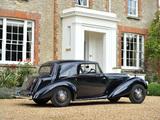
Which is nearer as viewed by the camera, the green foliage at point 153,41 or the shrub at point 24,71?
the shrub at point 24,71

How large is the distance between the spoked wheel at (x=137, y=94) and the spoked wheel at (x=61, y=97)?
85.8 inches

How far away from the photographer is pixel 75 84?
29.2 feet

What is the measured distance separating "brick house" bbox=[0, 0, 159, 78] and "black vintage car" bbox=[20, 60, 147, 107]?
17.2 feet

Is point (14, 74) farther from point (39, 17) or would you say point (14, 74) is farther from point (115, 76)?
point (115, 76)

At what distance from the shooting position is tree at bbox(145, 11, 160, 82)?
18478mm

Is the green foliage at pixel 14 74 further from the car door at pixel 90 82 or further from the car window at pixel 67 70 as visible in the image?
the car door at pixel 90 82

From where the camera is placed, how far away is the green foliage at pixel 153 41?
18453 mm

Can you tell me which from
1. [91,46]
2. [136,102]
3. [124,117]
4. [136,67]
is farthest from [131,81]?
[136,67]

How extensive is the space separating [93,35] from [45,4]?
354 cm

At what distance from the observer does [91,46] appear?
56.9ft

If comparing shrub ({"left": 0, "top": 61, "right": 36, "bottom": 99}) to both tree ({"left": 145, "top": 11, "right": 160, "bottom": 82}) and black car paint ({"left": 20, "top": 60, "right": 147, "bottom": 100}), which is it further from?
tree ({"left": 145, "top": 11, "right": 160, "bottom": 82})

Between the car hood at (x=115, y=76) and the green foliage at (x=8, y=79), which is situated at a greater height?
the car hood at (x=115, y=76)

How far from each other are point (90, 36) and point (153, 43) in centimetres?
404

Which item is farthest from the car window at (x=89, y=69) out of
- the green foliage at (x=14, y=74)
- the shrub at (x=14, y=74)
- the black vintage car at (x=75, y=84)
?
the green foliage at (x=14, y=74)
